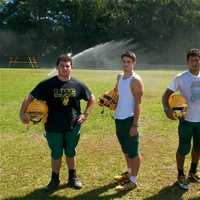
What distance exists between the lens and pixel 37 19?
201ft

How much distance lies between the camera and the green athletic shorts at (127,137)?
6035 millimetres

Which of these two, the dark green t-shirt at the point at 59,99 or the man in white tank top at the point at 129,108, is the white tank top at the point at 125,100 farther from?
the dark green t-shirt at the point at 59,99

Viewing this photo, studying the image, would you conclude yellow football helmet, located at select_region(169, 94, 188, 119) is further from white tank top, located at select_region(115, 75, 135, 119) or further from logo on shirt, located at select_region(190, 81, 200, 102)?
white tank top, located at select_region(115, 75, 135, 119)

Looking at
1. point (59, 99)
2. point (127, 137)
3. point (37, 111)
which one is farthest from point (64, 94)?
point (127, 137)

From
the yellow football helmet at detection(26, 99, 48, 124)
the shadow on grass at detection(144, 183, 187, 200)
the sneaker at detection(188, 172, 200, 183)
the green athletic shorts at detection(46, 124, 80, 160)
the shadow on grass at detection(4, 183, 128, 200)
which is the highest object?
the yellow football helmet at detection(26, 99, 48, 124)

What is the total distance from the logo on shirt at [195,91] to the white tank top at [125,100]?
2.51 feet

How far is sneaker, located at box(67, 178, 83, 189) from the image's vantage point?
20.6ft

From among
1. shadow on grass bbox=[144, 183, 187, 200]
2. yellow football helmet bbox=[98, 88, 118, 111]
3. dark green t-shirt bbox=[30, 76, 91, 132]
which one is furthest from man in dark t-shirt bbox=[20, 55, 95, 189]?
shadow on grass bbox=[144, 183, 187, 200]

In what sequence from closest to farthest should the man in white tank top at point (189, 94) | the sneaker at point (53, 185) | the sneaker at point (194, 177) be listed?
the man in white tank top at point (189, 94) < the sneaker at point (53, 185) < the sneaker at point (194, 177)

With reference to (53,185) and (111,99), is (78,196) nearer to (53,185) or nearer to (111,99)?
(53,185)

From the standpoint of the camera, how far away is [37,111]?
5.86m

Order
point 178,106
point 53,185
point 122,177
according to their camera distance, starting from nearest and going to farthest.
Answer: point 178,106 → point 53,185 → point 122,177

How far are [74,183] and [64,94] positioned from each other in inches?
49.3

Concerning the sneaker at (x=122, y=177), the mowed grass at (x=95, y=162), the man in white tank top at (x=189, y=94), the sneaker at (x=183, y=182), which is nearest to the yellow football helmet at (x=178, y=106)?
the man in white tank top at (x=189, y=94)
